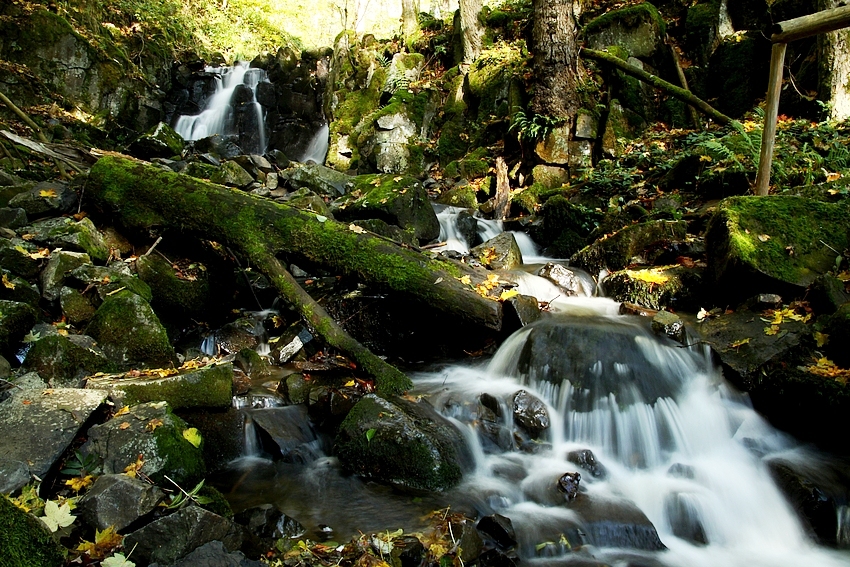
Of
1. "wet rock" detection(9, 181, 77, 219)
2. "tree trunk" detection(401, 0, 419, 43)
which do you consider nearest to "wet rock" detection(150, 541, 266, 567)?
"wet rock" detection(9, 181, 77, 219)

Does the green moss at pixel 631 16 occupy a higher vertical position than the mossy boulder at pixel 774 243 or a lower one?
higher

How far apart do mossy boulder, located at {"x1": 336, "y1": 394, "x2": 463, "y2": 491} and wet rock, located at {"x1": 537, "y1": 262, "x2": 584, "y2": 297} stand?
11.7 feet

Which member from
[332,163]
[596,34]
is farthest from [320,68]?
[596,34]

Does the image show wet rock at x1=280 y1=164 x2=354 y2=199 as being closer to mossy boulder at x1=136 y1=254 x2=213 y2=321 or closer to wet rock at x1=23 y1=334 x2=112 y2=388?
mossy boulder at x1=136 y1=254 x2=213 y2=321

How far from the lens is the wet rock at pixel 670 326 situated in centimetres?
542

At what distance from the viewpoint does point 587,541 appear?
12.0ft

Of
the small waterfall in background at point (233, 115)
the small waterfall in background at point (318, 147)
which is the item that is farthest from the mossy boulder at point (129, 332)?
the small waterfall in background at point (233, 115)

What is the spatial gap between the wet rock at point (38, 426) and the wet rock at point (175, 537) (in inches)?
33.2

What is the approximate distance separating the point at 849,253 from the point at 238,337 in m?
6.93

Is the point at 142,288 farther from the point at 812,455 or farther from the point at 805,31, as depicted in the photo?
the point at 805,31

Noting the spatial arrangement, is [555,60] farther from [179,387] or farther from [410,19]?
[179,387]

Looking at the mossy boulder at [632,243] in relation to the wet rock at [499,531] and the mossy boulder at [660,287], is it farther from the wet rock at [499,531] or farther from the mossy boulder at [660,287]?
the wet rock at [499,531]

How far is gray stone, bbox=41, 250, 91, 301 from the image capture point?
489cm

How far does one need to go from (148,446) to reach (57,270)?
2.81 meters
